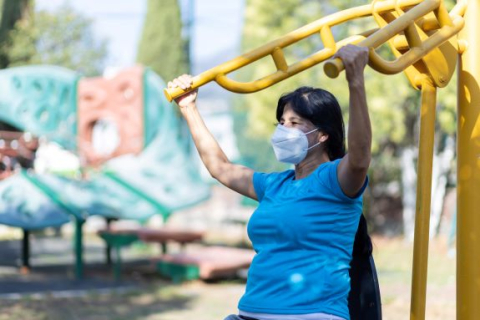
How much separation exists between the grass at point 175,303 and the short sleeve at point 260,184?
5.14 m

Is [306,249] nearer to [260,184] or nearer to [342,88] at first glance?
[260,184]

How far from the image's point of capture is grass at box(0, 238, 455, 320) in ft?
26.0

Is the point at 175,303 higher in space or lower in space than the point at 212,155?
lower

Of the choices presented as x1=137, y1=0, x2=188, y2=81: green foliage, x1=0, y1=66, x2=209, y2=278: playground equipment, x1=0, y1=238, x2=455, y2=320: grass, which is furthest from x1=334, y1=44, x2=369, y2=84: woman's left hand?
x1=137, y1=0, x2=188, y2=81: green foliage

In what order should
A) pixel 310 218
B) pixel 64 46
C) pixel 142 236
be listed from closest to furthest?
pixel 310 218 → pixel 142 236 → pixel 64 46

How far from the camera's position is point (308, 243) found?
8.08 feet

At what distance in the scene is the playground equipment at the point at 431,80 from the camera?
110 inches

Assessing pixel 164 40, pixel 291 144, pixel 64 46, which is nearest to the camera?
pixel 291 144

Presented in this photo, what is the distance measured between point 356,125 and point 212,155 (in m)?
0.87

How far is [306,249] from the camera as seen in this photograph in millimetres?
2469

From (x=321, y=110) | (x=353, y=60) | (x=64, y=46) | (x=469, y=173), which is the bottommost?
(x=469, y=173)

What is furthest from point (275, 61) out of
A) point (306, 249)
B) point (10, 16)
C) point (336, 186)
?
point (10, 16)

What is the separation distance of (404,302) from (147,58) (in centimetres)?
1892

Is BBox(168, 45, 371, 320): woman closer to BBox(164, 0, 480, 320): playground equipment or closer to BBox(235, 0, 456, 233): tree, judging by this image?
BBox(164, 0, 480, 320): playground equipment
